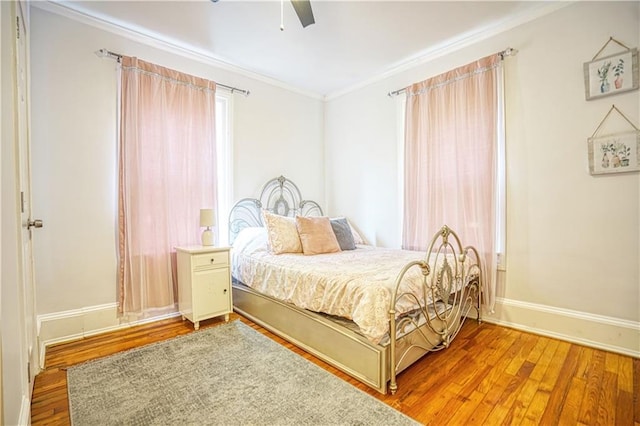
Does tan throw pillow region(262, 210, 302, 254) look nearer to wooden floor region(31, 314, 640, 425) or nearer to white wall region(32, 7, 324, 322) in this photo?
wooden floor region(31, 314, 640, 425)

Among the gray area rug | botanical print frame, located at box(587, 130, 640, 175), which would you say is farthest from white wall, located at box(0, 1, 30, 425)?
botanical print frame, located at box(587, 130, 640, 175)

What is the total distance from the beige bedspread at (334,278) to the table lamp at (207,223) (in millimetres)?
341

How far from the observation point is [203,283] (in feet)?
9.09

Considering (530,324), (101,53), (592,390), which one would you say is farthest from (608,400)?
(101,53)

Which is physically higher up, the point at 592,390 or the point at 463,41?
the point at 463,41

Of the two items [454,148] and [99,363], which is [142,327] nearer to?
[99,363]

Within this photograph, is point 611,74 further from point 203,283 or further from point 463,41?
point 203,283

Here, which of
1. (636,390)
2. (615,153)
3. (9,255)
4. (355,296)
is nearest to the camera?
(9,255)

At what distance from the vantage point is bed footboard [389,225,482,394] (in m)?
1.83

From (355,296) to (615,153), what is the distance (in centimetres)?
224

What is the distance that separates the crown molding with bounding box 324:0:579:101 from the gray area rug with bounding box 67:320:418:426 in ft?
10.7

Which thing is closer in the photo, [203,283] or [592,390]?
[592,390]

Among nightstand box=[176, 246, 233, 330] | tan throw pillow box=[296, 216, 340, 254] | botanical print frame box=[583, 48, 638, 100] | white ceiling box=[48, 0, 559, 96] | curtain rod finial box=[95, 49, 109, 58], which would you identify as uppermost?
white ceiling box=[48, 0, 559, 96]

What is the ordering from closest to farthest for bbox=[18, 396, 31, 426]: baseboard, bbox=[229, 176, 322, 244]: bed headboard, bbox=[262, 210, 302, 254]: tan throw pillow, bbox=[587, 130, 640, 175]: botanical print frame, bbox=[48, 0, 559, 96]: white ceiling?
1. bbox=[18, 396, 31, 426]: baseboard
2. bbox=[587, 130, 640, 175]: botanical print frame
3. bbox=[48, 0, 559, 96]: white ceiling
4. bbox=[262, 210, 302, 254]: tan throw pillow
5. bbox=[229, 176, 322, 244]: bed headboard
